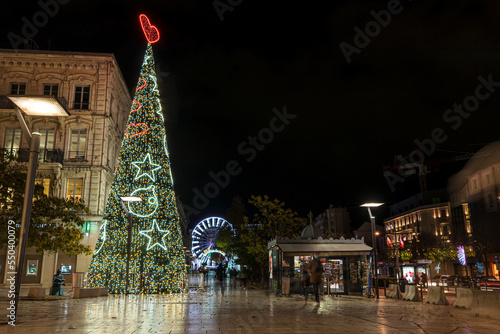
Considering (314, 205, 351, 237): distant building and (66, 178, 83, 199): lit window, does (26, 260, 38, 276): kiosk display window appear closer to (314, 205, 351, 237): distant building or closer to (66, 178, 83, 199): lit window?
(66, 178, 83, 199): lit window

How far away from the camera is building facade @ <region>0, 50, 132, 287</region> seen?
32.2 m

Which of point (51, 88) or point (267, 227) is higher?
point (51, 88)

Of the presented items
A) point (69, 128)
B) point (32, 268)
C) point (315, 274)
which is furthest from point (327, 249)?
point (69, 128)

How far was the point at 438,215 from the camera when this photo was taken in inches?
2985

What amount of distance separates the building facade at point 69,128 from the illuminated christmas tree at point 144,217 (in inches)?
362

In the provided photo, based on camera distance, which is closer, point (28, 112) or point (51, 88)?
point (28, 112)

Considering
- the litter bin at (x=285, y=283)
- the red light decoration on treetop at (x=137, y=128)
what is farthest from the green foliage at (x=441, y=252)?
the red light decoration on treetop at (x=137, y=128)

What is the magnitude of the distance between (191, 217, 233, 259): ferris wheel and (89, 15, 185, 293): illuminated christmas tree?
4344 centimetres

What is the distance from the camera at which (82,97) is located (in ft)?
114

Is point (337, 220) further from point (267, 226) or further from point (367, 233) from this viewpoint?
point (267, 226)

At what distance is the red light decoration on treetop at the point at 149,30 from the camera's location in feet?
89.4

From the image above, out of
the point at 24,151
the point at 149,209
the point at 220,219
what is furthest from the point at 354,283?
the point at 220,219

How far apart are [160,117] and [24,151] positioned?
521 inches

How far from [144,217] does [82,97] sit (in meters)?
15.6
